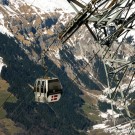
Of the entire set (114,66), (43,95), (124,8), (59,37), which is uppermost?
(124,8)

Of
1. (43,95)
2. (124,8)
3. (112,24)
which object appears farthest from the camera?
(43,95)

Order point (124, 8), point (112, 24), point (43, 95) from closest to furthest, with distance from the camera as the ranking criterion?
point (124, 8) → point (112, 24) → point (43, 95)

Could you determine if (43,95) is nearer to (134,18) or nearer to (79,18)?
(79,18)

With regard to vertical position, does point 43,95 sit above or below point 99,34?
below

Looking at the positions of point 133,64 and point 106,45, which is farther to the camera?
point 106,45

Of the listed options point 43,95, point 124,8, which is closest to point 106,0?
point 124,8

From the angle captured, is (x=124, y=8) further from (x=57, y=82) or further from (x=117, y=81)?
(x=57, y=82)
